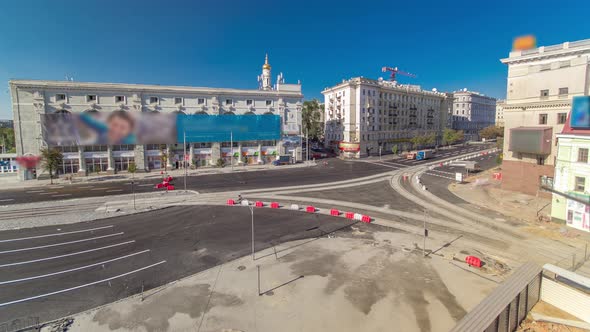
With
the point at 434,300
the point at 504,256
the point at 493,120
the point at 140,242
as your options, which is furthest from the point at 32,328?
the point at 493,120

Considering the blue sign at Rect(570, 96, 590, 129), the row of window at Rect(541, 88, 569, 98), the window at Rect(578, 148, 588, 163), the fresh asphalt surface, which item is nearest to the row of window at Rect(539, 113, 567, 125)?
the row of window at Rect(541, 88, 569, 98)

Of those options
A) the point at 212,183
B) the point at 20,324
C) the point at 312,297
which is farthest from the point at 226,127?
the point at 312,297

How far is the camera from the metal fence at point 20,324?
13751mm

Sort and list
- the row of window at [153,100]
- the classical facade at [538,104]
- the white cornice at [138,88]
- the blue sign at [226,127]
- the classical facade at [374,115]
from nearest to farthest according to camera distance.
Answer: the classical facade at [538,104], the white cornice at [138,88], the row of window at [153,100], the blue sign at [226,127], the classical facade at [374,115]

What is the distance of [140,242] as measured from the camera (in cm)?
2433

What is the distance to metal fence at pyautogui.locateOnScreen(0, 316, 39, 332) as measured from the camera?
45.1 ft

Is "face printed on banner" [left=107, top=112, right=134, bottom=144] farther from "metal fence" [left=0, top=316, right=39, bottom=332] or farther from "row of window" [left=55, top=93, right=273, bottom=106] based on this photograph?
"metal fence" [left=0, top=316, right=39, bottom=332]

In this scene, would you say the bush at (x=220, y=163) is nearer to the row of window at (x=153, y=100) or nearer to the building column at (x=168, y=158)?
the building column at (x=168, y=158)

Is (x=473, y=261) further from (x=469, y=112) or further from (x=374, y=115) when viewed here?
(x=469, y=112)

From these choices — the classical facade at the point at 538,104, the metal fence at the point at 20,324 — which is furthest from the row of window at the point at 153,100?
the metal fence at the point at 20,324

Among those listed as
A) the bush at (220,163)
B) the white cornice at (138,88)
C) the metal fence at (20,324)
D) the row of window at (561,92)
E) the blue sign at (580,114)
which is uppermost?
the white cornice at (138,88)

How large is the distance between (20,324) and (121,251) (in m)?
8.54

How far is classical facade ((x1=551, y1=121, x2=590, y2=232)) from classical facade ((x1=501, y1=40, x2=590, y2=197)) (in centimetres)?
828

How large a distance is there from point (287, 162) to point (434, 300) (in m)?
61.8
